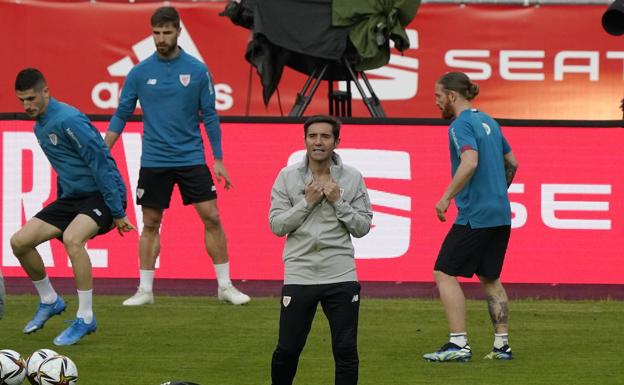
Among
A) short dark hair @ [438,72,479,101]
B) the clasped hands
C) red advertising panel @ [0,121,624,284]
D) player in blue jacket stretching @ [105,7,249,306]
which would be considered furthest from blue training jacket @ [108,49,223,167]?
the clasped hands

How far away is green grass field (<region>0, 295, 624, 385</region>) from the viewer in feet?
30.3

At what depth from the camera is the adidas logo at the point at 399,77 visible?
742 inches

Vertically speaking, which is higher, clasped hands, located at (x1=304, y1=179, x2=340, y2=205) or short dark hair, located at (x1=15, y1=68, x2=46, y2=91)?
short dark hair, located at (x1=15, y1=68, x2=46, y2=91)

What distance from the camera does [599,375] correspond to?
9250mm

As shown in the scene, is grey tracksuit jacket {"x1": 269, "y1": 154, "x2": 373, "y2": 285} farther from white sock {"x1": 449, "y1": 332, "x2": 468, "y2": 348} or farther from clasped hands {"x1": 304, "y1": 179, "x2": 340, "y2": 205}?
white sock {"x1": 449, "y1": 332, "x2": 468, "y2": 348}

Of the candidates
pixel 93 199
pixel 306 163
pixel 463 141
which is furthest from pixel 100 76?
pixel 306 163

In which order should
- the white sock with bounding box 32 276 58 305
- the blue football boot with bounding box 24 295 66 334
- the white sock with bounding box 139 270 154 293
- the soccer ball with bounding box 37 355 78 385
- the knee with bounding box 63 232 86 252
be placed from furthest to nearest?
the white sock with bounding box 139 270 154 293, the white sock with bounding box 32 276 58 305, the blue football boot with bounding box 24 295 66 334, the knee with bounding box 63 232 86 252, the soccer ball with bounding box 37 355 78 385

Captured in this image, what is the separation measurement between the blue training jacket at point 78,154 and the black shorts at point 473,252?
2.38 m

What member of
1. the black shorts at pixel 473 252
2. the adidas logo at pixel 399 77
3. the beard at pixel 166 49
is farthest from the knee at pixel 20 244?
the adidas logo at pixel 399 77

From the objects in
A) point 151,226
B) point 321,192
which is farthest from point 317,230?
point 151,226

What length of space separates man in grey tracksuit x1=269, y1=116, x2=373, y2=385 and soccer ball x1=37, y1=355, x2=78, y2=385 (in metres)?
1.31

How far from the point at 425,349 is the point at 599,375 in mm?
1514

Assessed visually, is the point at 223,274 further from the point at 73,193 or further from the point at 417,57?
the point at 417,57

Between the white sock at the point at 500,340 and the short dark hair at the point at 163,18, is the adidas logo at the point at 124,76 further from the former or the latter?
the white sock at the point at 500,340
